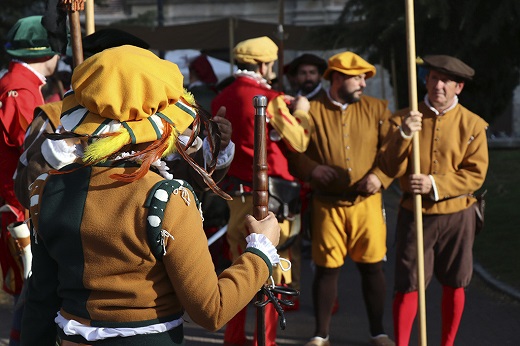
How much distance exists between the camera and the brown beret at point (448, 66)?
588 centimetres

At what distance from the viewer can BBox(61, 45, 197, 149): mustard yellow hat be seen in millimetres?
2936

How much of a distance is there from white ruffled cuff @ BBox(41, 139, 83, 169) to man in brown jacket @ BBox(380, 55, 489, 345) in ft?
7.58

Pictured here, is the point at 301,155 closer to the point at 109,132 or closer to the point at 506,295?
the point at 506,295

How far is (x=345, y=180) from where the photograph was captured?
647 centimetres

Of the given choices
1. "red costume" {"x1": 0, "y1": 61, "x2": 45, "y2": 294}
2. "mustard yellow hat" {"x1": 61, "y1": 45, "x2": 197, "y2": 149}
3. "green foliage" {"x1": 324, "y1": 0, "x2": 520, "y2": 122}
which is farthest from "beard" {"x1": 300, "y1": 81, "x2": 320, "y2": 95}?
"mustard yellow hat" {"x1": 61, "y1": 45, "x2": 197, "y2": 149}

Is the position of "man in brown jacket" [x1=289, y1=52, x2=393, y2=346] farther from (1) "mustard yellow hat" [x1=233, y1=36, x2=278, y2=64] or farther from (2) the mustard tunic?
(2) the mustard tunic

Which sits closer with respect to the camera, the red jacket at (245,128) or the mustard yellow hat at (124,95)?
the mustard yellow hat at (124,95)

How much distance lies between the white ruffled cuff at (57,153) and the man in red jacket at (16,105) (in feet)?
3.76

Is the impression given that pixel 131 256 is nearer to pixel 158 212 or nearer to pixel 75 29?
pixel 158 212

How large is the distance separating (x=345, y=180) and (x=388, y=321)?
1.45 m

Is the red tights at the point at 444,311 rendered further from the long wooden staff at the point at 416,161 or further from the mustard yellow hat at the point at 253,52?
the mustard yellow hat at the point at 253,52

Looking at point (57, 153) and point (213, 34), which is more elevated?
point (57, 153)

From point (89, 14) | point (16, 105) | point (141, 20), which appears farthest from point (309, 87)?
point (141, 20)

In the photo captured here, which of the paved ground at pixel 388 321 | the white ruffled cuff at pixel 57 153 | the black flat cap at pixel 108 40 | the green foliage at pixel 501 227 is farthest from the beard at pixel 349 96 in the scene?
the green foliage at pixel 501 227
